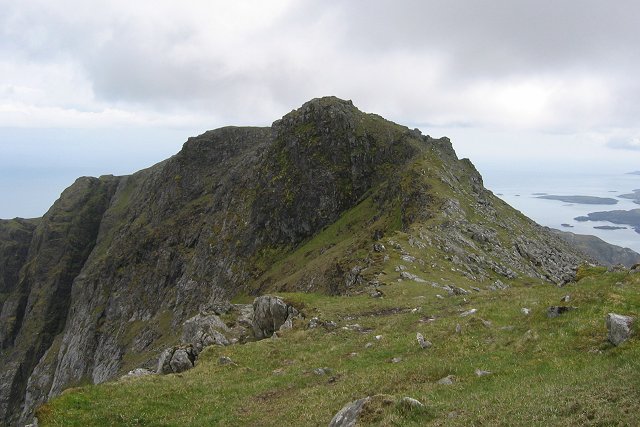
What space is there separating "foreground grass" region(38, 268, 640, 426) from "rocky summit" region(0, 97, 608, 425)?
6049 millimetres

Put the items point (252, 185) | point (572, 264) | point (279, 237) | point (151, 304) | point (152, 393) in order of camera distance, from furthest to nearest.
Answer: point (151, 304) → point (252, 185) → point (279, 237) → point (572, 264) → point (152, 393)

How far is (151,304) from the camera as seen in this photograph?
138 m

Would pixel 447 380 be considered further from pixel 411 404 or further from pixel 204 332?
pixel 204 332

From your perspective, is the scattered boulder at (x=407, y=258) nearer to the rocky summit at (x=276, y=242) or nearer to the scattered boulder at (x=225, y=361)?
the rocky summit at (x=276, y=242)

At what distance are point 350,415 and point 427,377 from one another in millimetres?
5529

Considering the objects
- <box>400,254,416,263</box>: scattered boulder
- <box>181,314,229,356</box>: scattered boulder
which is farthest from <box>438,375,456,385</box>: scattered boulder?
<box>400,254,416,263</box>: scattered boulder

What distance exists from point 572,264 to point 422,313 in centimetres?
4877

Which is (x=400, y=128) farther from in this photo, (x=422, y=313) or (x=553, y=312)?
(x=553, y=312)

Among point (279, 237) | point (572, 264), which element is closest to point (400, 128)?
point (279, 237)

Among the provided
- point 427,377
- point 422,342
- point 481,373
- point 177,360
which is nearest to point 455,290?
point 422,342

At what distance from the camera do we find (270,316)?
36.7m

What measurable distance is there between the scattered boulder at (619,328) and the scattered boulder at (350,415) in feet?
30.1

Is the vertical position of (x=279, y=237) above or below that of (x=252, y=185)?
below

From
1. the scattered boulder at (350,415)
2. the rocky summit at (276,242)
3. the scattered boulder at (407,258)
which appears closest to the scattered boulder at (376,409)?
the scattered boulder at (350,415)
